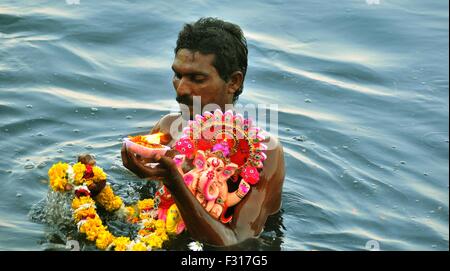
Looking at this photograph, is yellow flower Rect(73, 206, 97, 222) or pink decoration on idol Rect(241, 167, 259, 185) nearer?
pink decoration on idol Rect(241, 167, 259, 185)

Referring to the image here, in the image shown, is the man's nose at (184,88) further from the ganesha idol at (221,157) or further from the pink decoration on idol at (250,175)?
the pink decoration on idol at (250,175)

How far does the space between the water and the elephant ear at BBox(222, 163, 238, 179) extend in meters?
0.48

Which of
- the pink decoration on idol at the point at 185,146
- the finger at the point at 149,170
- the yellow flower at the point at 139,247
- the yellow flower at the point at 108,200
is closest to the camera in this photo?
the finger at the point at 149,170

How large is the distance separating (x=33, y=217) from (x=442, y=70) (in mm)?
5288

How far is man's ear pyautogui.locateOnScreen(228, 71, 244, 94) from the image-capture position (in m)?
5.83

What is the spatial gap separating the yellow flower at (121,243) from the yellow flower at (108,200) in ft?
1.90

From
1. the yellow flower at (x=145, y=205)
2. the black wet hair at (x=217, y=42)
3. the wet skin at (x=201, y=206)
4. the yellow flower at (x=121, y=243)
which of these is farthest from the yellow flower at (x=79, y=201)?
the black wet hair at (x=217, y=42)

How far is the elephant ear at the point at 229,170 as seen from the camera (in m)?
5.73

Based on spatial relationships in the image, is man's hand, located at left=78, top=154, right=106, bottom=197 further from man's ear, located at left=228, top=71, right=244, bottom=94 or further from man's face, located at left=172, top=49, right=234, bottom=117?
man's ear, located at left=228, top=71, right=244, bottom=94

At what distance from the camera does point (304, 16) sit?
1105cm

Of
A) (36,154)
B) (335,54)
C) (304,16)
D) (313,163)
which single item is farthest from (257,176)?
(304,16)

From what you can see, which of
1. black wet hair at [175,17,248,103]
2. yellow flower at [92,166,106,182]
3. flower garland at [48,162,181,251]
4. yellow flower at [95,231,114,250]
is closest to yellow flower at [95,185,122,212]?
flower garland at [48,162,181,251]

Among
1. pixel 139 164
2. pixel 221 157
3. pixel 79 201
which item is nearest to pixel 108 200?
pixel 79 201
